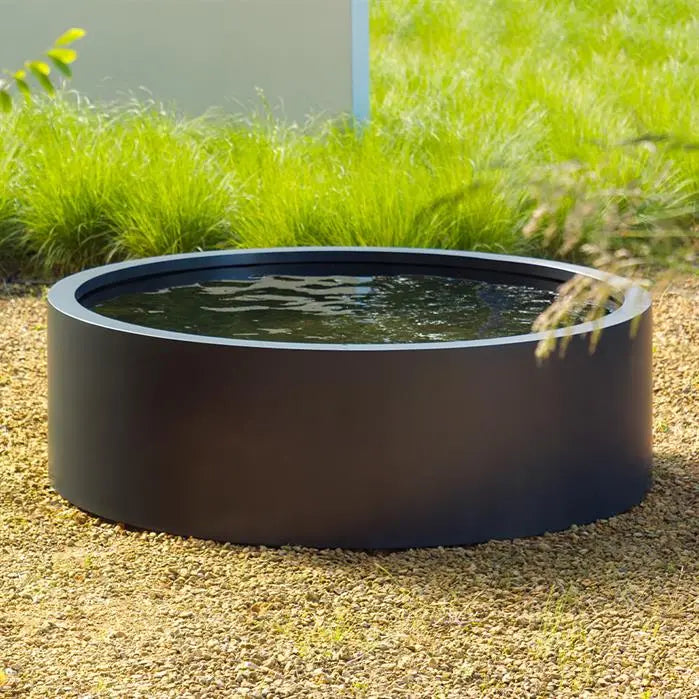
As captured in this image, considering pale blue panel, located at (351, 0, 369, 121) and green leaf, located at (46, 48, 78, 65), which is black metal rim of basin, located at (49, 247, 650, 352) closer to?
green leaf, located at (46, 48, 78, 65)

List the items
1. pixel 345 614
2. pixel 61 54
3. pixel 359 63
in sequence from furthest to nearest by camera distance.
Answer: pixel 359 63
pixel 345 614
pixel 61 54

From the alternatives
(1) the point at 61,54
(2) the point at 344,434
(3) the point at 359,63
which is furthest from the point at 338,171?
(1) the point at 61,54

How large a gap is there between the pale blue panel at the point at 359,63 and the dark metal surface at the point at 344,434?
566 centimetres

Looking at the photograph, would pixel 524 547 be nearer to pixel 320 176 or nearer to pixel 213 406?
pixel 213 406

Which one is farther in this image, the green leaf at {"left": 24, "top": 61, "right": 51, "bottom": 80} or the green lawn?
the green lawn

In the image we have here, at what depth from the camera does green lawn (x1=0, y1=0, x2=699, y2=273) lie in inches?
273

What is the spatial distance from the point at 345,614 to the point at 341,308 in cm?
157

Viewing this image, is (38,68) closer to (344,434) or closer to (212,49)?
(344,434)

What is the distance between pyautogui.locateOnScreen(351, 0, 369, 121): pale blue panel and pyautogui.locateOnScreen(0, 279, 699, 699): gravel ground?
5662 millimetres

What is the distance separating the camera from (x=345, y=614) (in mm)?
3225

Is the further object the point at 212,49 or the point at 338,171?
the point at 212,49

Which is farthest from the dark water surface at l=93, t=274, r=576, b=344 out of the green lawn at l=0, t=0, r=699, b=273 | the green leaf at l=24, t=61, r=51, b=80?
the green leaf at l=24, t=61, r=51, b=80

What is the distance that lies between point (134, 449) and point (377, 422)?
78 cm

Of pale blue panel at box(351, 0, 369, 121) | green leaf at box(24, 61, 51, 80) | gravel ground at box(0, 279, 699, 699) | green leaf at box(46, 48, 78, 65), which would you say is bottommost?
gravel ground at box(0, 279, 699, 699)
